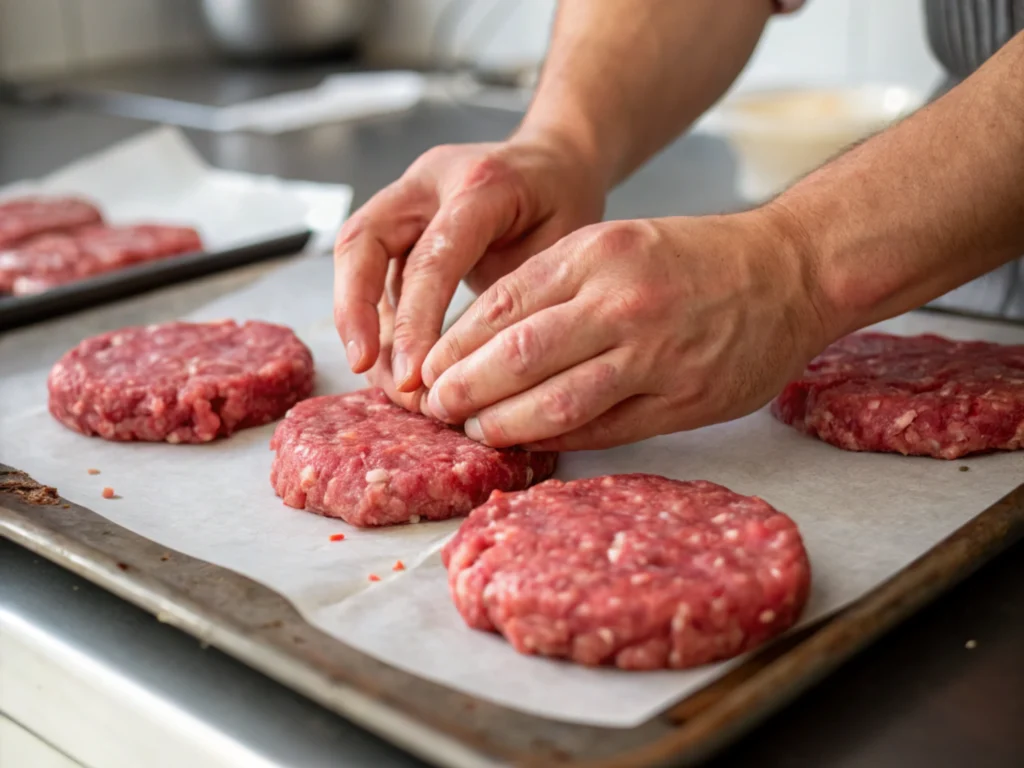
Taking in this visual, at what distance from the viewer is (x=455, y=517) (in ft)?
4.60

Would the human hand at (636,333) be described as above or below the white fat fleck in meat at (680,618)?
above

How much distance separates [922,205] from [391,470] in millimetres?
683

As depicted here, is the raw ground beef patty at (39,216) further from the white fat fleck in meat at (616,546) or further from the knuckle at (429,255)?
the white fat fleck in meat at (616,546)

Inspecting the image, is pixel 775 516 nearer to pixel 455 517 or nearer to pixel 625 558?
pixel 625 558

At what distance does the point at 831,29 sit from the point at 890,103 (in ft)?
2.41

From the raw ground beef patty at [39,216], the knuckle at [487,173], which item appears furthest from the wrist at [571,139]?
the raw ground beef patty at [39,216]

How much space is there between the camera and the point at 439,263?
5.12 ft

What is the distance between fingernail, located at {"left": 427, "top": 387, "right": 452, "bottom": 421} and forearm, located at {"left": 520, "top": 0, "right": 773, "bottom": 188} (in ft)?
1.99

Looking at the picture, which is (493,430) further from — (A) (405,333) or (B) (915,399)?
(B) (915,399)

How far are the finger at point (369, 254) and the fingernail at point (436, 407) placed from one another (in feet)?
0.49

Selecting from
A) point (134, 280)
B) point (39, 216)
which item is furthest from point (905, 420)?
point (39, 216)

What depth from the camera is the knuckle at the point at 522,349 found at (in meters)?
1.32

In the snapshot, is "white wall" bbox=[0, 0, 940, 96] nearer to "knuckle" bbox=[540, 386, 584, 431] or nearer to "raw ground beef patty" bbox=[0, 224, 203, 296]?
"raw ground beef patty" bbox=[0, 224, 203, 296]

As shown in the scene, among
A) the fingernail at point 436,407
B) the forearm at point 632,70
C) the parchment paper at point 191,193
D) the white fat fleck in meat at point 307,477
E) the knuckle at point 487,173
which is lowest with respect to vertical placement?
the parchment paper at point 191,193
